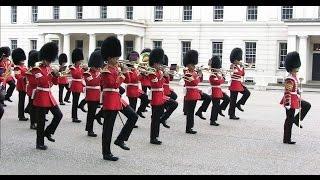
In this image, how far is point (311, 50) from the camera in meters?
Result: 31.2

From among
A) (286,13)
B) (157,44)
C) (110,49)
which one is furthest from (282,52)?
(110,49)

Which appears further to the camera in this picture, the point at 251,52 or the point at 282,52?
the point at 251,52

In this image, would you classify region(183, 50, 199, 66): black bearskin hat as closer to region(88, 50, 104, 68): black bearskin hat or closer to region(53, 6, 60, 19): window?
region(88, 50, 104, 68): black bearskin hat

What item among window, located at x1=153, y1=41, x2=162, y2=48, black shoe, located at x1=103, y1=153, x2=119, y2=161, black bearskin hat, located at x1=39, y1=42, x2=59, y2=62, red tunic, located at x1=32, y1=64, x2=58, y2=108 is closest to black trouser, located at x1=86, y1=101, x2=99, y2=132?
red tunic, located at x1=32, y1=64, x2=58, y2=108

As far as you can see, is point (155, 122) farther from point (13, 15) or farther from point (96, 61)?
point (13, 15)

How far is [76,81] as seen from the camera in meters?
12.2

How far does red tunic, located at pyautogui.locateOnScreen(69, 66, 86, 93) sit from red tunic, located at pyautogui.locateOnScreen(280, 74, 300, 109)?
16.7 feet

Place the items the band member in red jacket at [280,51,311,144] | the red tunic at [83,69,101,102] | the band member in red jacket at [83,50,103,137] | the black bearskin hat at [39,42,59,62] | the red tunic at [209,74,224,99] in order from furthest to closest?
the red tunic at [209,74,224,99] < the red tunic at [83,69,101,102] < the band member in red jacket at [83,50,103,137] < the band member in red jacket at [280,51,311,144] < the black bearskin hat at [39,42,59,62]

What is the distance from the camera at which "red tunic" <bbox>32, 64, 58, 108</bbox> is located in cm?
856

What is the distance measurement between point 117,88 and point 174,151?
5.07 feet

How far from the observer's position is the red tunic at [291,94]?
9539 millimetres

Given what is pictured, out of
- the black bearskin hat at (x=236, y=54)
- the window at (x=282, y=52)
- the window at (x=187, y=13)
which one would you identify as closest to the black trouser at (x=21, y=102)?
the black bearskin hat at (x=236, y=54)
